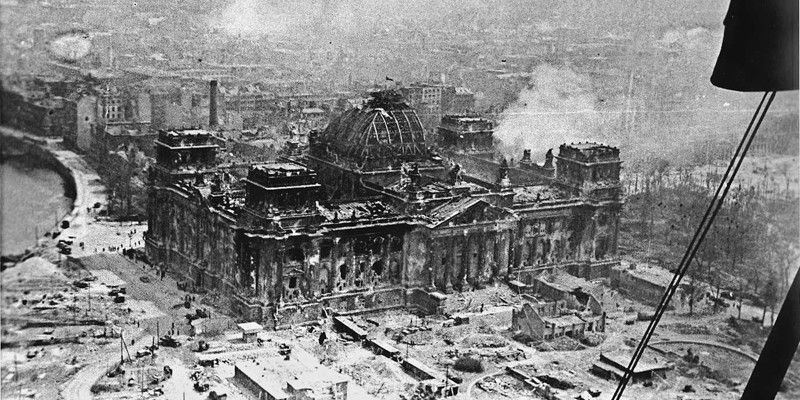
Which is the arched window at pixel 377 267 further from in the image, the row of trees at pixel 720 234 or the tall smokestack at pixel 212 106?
the row of trees at pixel 720 234

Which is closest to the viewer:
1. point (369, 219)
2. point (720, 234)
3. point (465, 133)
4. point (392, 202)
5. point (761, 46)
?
point (761, 46)

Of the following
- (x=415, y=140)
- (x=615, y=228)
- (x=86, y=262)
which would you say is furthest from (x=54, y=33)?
(x=615, y=228)

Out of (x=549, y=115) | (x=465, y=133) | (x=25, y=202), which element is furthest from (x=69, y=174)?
(x=549, y=115)

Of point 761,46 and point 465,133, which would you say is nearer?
point 761,46

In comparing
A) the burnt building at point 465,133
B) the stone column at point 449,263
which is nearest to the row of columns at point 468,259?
the stone column at point 449,263

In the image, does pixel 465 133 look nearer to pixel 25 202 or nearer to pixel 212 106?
pixel 212 106

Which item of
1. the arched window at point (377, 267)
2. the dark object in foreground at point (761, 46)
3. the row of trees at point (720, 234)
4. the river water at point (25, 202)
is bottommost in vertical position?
the arched window at point (377, 267)

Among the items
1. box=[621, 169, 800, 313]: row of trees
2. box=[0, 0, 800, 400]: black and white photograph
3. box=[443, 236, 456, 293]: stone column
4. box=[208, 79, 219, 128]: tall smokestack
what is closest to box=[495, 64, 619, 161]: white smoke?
box=[0, 0, 800, 400]: black and white photograph
